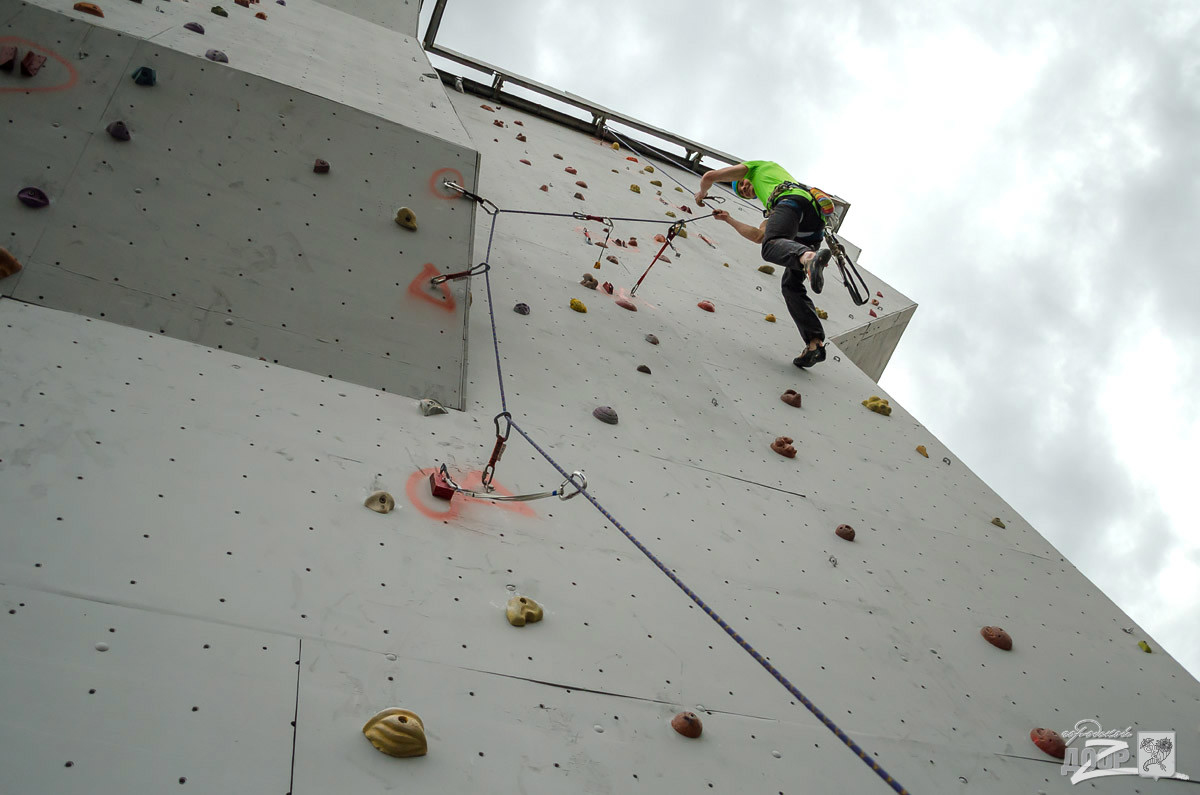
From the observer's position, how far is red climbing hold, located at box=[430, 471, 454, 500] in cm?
185

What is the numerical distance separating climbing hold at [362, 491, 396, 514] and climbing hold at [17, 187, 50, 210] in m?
1.14

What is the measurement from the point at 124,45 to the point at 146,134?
0.32 meters

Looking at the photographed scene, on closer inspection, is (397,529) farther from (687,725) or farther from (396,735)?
(687,725)

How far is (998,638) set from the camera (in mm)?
2352

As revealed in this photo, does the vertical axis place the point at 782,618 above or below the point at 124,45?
below

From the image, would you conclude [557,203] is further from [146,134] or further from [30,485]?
[30,485]

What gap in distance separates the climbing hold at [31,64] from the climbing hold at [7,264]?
2.02 feet

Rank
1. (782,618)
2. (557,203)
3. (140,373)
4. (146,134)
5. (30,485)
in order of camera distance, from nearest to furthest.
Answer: (30,485) → (140,373) → (782,618) → (146,134) → (557,203)

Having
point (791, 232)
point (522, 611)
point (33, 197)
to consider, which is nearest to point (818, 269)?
point (791, 232)

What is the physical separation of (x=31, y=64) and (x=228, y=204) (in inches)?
23.2

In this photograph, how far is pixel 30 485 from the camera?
138 centimetres

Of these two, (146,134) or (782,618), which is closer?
(782,618)

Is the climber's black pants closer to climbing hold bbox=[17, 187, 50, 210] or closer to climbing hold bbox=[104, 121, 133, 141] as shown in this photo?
climbing hold bbox=[104, 121, 133, 141]

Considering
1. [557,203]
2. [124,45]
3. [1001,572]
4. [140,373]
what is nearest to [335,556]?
[140,373]
